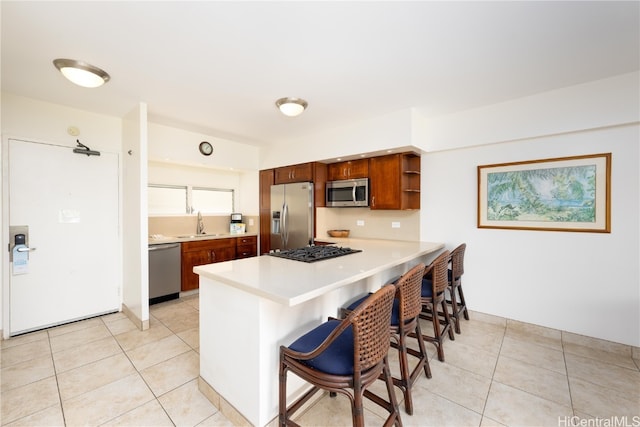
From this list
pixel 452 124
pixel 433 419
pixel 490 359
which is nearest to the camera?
pixel 433 419

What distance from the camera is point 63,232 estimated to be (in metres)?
2.92

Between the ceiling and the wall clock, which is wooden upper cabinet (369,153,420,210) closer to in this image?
the ceiling

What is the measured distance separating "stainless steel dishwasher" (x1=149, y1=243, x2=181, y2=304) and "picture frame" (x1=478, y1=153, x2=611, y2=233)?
4.04 m

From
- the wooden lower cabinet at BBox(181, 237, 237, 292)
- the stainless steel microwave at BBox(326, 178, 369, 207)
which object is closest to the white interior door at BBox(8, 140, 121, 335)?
the wooden lower cabinet at BBox(181, 237, 237, 292)

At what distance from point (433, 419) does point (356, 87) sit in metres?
2.66

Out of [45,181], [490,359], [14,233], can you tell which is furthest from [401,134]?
[14,233]

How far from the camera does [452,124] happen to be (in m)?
3.18

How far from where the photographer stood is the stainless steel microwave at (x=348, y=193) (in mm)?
3711

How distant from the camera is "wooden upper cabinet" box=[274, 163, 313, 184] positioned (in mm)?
4051

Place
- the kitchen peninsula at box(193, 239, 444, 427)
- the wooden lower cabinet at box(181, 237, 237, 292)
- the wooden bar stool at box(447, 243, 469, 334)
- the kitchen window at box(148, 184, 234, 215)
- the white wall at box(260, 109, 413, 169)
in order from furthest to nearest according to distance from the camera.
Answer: the kitchen window at box(148, 184, 234, 215), the wooden lower cabinet at box(181, 237, 237, 292), the white wall at box(260, 109, 413, 169), the wooden bar stool at box(447, 243, 469, 334), the kitchen peninsula at box(193, 239, 444, 427)

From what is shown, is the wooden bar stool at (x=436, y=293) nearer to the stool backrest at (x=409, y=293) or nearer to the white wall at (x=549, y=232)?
the stool backrest at (x=409, y=293)

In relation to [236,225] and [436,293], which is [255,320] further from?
[236,225]

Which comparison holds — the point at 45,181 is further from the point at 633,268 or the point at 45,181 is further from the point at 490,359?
the point at 633,268

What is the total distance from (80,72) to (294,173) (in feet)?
8.85
